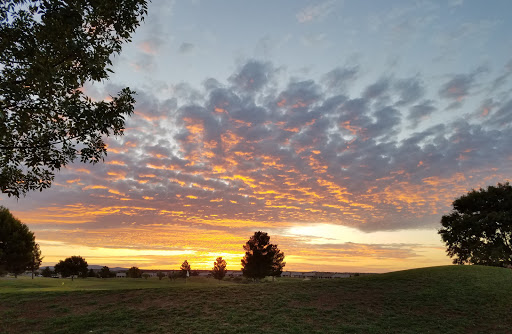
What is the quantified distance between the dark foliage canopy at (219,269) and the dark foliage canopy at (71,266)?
29088mm

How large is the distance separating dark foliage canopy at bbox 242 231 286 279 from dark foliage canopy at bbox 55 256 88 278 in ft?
117

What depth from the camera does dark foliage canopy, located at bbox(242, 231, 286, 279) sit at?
211ft

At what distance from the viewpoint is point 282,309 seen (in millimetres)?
23297

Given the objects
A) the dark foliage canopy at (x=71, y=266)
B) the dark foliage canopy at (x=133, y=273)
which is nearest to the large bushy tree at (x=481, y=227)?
the dark foliage canopy at (x=133, y=273)

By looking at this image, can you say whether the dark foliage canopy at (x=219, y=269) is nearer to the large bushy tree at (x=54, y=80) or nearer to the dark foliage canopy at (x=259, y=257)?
the dark foliage canopy at (x=259, y=257)

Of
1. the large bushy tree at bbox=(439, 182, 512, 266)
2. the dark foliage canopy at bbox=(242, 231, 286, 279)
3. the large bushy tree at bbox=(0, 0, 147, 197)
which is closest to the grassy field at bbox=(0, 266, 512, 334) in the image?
the large bushy tree at bbox=(0, 0, 147, 197)

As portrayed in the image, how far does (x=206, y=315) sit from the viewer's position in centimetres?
2197

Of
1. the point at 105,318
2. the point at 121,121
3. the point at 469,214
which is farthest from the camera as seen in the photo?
the point at 469,214

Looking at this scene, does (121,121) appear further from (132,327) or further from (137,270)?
(137,270)

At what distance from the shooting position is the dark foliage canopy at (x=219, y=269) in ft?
268

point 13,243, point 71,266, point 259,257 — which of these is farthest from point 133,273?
point 259,257

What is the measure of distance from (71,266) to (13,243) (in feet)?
39.3

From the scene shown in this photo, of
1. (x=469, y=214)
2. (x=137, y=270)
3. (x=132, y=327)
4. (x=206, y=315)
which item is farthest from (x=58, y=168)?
(x=137, y=270)

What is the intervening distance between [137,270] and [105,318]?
66.0 m
